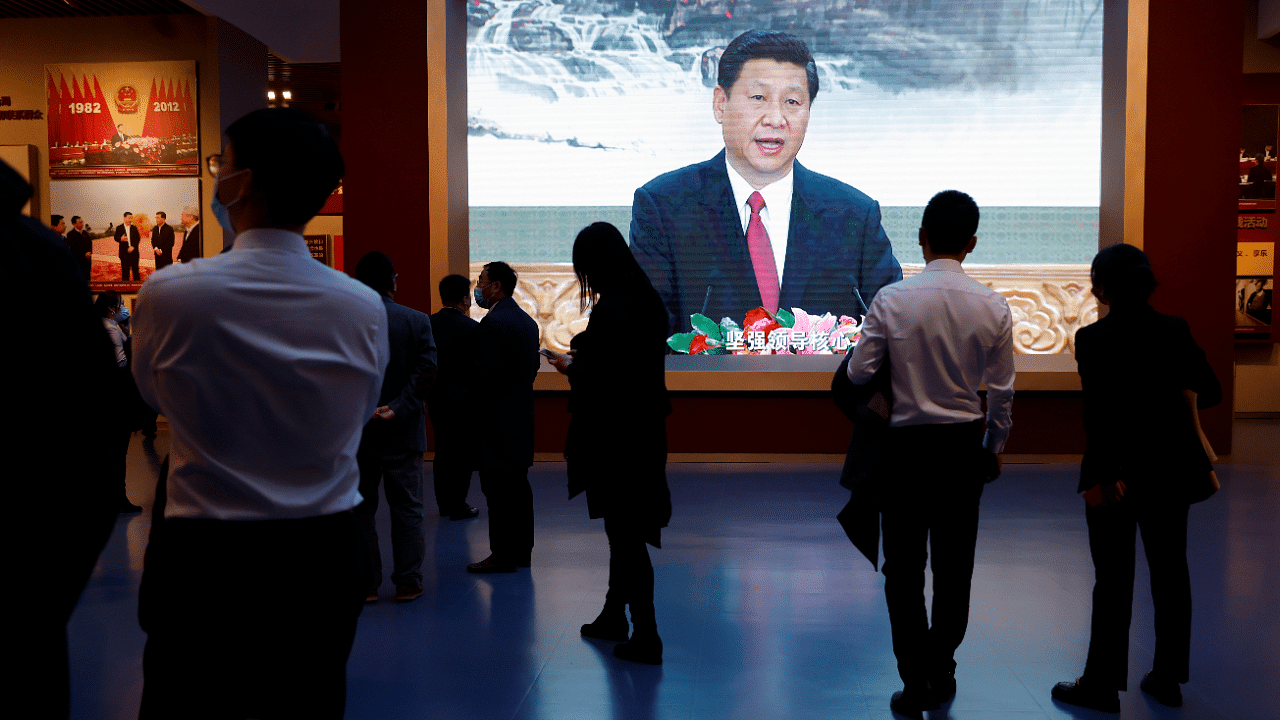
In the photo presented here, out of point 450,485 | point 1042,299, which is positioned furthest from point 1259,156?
point 450,485

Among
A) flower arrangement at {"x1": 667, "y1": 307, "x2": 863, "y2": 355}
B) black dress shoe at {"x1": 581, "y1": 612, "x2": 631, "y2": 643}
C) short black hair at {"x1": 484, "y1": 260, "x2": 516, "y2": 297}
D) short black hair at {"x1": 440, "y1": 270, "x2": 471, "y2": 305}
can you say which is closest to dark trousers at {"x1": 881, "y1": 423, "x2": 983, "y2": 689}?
black dress shoe at {"x1": 581, "y1": 612, "x2": 631, "y2": 643}

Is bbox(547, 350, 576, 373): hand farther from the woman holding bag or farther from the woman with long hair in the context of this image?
the woman holding bag

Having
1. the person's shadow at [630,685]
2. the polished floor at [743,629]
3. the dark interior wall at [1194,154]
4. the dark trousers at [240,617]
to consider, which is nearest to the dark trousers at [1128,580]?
the polished floor at [743,629]

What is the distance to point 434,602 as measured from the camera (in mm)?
3982

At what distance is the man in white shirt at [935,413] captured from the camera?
8.85 ft

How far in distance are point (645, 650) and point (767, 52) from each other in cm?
592

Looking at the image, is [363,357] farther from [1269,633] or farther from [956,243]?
[1269,633]

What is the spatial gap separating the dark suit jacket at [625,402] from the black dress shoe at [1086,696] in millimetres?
1385

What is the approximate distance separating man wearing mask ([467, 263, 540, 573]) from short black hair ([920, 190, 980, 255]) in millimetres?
2244

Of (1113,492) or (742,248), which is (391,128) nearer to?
(742,248)

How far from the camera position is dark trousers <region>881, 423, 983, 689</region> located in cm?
270

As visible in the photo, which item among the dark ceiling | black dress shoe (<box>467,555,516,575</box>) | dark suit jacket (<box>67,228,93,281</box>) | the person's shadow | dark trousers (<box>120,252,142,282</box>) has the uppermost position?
the dark ceiling

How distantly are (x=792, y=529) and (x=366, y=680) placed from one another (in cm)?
288

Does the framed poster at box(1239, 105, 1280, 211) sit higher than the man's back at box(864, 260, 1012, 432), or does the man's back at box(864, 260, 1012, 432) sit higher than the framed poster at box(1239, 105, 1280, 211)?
the framed poster at box(1239, 105, 1280, 211)
